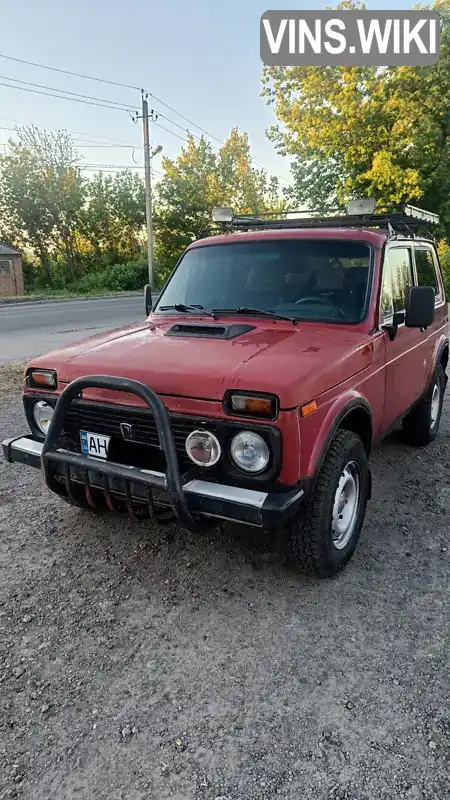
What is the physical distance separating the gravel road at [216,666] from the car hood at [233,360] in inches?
44.5

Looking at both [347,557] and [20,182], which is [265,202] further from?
[347,557]

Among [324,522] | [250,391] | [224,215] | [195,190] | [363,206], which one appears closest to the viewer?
[250,391]

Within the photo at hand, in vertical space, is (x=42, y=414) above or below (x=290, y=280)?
below

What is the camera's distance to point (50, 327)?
595 inches

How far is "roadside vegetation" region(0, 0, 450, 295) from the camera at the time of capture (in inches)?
749

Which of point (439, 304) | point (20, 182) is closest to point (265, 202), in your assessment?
point (20, 182)

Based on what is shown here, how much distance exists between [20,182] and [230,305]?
4138 centimetres

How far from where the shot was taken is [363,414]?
11.2 feet

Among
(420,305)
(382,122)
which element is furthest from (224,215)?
(382,122)

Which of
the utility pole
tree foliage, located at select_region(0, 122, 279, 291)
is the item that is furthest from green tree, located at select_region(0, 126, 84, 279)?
the utility pole

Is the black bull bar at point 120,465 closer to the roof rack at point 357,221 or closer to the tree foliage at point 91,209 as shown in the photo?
the roof rack at point 357,221

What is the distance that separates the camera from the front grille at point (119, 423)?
9.31 ft

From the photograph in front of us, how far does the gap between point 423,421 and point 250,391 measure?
3.26 meters

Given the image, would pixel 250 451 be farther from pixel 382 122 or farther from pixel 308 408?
pixel 382 122
